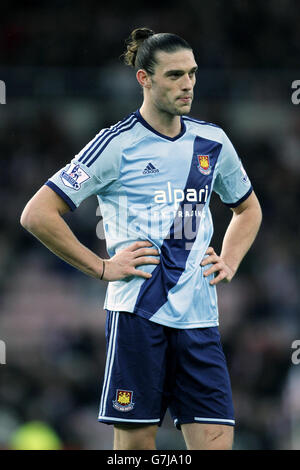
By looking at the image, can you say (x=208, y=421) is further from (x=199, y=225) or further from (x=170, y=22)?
(x=170, y=22)

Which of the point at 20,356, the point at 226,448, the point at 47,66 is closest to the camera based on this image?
the point at 226,448

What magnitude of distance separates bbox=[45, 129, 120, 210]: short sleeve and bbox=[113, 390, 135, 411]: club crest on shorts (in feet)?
2.90

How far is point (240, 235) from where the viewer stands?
433 cm

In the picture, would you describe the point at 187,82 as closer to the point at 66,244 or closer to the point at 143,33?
the point at 143,33

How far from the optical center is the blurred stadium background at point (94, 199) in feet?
28.4

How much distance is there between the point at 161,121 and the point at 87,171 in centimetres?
44

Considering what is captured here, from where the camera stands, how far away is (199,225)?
3.93 metres

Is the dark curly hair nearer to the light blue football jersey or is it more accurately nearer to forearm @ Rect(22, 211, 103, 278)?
the light blue football jersey

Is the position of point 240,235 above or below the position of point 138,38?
below

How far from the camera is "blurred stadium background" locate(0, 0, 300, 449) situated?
28.4 feet

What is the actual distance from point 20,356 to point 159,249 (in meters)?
5.49

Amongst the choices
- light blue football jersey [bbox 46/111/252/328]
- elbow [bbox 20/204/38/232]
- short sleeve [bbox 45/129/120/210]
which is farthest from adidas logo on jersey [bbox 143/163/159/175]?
elbow [bbox 20/204/38/232]

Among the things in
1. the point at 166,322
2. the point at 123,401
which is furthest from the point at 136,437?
the point at 166,322
